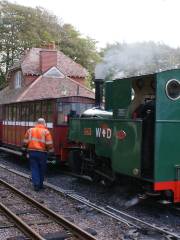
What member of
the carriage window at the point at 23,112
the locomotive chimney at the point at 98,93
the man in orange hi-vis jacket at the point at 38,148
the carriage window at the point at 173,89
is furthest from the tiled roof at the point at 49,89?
the carriage window at the point at 173,89

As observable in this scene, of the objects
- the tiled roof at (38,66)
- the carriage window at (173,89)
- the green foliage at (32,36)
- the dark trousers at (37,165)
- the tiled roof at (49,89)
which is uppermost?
the green foliage at (32,36)

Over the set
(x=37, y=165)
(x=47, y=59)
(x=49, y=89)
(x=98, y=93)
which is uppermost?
(x=47, y=59)

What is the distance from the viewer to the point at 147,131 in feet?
28.5

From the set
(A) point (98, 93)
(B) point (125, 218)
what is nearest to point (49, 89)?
(A) point (98, 93)

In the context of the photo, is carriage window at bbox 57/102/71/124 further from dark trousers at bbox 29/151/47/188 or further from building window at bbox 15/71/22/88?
building window at bbox 15/71/22/88

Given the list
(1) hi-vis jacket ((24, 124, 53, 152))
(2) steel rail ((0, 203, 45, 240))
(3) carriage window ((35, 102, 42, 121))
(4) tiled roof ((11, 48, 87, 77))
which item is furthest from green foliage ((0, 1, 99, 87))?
(2) steel rail ((0, 203, 45, 240))

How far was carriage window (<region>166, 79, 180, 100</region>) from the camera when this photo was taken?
846 centimetres

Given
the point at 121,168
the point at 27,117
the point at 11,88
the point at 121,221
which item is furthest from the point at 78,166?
the point at 11,88

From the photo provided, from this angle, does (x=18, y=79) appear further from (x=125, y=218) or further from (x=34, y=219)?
(x=125, y=218)

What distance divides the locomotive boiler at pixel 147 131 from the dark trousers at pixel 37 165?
6.39 feet

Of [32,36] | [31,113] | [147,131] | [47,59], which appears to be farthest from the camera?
[32,36]

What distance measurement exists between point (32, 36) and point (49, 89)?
14584mm

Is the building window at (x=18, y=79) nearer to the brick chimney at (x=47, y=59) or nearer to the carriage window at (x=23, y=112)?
the brick chimney at (x=47, y=59)

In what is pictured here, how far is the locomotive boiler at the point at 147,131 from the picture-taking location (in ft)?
27.4
